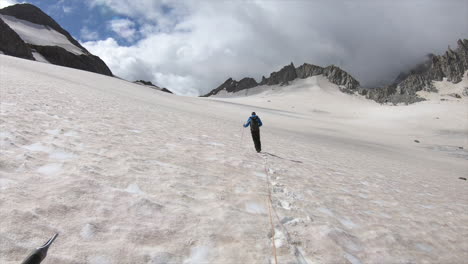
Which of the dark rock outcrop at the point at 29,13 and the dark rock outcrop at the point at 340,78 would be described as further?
the dark rock outcrop at the point at 340,78

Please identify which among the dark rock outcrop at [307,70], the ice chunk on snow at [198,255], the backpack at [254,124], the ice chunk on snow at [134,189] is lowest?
the ice chunk on snow at [198,255]

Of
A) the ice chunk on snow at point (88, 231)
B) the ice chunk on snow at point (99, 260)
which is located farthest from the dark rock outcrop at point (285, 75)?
the ice chunk on snow at point (99, 260)

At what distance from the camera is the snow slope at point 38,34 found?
415 ft

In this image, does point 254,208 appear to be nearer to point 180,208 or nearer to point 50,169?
point 180,208

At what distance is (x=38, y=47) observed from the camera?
116938 millimetres

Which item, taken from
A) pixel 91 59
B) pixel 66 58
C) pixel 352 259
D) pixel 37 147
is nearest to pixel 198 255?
pixel 352 259

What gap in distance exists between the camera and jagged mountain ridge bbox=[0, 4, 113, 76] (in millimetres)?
94694

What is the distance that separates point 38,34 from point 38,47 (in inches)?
1139

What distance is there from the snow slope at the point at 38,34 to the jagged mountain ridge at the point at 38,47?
2.75 m

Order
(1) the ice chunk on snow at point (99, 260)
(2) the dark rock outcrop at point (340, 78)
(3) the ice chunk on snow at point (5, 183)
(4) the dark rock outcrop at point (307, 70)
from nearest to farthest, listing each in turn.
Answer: (1) the ice chunk on snow at point (99, 260) < (3) the ice chunk on snow at point (5, 183) < (2) the dark rock outcrop at point (340, 78) < (4) the dark rock outcrop at point (307, 70)

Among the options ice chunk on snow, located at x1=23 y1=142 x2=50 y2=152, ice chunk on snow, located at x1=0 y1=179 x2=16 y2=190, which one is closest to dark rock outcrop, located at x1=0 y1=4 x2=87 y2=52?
ice chunk on snow, located at x1=23 y1=142 x2=50 y2=152

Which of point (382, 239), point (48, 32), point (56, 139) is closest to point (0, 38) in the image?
point (48, 32)

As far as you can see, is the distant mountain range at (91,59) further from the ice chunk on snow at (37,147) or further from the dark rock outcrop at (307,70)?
the ice chunk on snow at (37,147)

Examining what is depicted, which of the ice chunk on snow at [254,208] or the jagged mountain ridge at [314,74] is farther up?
the jagged mountain ridge at [314,74]
